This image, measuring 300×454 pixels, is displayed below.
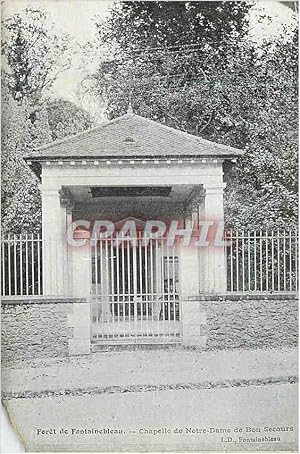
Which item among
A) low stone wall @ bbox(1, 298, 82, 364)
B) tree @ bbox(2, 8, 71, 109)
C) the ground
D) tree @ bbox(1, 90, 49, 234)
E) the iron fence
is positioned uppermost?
tree @ bbox(2, 8, 71, 109)

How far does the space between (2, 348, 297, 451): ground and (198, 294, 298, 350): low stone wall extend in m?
0.03

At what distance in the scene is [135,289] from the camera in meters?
2.47

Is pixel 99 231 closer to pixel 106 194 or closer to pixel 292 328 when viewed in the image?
pixel 106 194

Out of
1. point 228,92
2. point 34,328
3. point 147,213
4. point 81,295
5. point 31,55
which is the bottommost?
point 34,328

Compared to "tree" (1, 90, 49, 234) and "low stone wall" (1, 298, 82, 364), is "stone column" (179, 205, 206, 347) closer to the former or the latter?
"low stone wall" (1, 298, 82, 364)

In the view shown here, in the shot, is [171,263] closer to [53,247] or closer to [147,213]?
[147,213]

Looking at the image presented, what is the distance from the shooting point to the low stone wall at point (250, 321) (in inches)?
98.1

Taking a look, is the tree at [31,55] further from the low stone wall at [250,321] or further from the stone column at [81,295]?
the low stone wall at [250,321]

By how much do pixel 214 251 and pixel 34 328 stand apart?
2.05 ft

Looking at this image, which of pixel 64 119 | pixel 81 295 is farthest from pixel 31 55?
pixel 81 295

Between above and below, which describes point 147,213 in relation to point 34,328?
above

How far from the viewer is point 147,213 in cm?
248

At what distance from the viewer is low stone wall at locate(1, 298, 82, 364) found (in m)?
2.48

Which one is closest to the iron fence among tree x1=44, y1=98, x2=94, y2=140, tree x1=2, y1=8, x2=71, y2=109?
tree x1=44, y1=98, x2=94, y2=140
